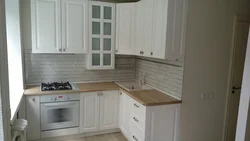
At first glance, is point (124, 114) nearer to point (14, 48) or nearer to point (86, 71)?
point (86, 71)

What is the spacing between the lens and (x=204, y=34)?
2764 mm

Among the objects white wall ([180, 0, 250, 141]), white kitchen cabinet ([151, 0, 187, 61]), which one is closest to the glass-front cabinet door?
white kitchen cabinet ([151, 0, 187, 61])

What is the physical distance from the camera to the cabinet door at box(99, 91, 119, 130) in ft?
11.1

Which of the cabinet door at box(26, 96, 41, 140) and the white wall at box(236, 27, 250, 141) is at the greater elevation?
the white wall at box(236, 27, 250, 141)

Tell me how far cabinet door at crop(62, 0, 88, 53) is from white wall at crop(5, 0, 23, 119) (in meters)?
0.66

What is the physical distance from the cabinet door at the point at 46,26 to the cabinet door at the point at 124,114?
1351 millimetres

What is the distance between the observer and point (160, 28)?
2648 millimetres

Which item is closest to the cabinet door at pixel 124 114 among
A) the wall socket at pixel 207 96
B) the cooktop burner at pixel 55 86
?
the cooktop burner at pixel 55 86

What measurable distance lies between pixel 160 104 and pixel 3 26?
1970 mm

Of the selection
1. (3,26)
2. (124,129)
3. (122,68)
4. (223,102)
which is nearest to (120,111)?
(124,129)

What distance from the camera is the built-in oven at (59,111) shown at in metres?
3.05

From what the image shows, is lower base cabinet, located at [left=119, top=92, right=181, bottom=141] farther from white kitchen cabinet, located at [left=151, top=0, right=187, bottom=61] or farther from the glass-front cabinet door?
the glass-front cabinet door

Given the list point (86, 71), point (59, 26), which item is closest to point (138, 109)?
point (86, 71)

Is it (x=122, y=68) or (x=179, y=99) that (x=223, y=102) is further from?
(x=122, y=68)
